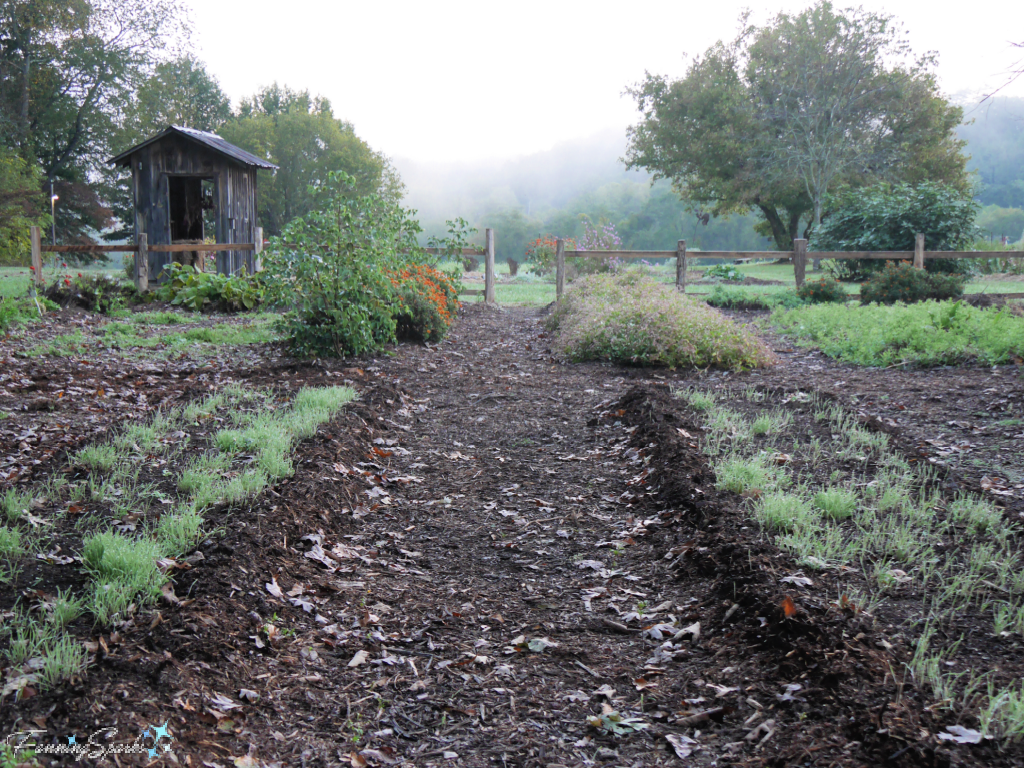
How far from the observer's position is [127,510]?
3471 millimetres

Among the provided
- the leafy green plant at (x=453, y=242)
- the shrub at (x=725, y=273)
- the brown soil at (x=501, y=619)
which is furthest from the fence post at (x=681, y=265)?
the brown soil at (x=501, y=619)

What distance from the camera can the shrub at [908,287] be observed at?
14.0m

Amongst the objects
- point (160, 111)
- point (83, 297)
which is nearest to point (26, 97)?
point (160, 111)

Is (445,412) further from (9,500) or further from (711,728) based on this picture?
(711,728)

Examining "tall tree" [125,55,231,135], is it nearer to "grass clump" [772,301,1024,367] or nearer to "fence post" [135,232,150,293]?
"fence post" [135,232,150,293]

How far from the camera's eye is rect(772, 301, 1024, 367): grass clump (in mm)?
7789

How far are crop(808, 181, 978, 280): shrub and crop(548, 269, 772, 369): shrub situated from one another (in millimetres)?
10763

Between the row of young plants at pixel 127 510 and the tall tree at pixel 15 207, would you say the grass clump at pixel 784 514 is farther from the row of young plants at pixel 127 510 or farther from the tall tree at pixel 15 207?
the tall tree at pixel 15 207

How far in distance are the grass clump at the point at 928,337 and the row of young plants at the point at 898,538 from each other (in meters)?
3.69

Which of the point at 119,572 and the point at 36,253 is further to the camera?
A: the point at 36,253

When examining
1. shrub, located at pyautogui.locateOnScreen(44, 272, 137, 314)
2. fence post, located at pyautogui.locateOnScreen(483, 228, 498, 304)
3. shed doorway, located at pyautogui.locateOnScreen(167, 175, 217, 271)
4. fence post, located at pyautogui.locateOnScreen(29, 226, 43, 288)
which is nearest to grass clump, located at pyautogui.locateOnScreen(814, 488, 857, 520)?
shrub, located at pyautogui.locateOnScreen(44, 272, 137, 314)

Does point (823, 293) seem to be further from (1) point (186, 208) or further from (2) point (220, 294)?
(1) point (186, 208)

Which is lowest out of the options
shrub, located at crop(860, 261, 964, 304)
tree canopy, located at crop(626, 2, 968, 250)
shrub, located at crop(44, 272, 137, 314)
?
shrub, located at crop(44, 272, 137, 314)

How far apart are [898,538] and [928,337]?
6.07 metres
